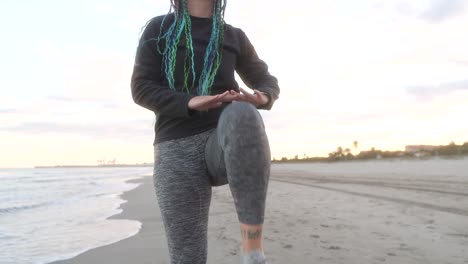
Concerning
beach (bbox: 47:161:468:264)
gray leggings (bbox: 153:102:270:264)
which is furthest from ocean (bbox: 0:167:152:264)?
gray leggings (bbox: 153:102:270:264)

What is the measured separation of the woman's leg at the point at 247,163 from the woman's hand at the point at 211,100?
120mm

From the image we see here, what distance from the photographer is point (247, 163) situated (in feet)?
5.22

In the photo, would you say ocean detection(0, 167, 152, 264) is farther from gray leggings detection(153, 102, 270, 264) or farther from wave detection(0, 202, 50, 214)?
gray leggings detection(153, 102, 270, 264)

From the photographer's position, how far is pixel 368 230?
210 inches

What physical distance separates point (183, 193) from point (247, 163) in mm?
588

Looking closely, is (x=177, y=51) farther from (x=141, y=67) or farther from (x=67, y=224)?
(x=67, y=224)

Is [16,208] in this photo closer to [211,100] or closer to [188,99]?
[188,99]

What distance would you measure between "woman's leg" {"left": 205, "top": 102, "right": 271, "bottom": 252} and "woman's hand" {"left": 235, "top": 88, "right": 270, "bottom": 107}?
0.19 m

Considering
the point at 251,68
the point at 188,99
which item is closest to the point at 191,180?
the point at 188,99

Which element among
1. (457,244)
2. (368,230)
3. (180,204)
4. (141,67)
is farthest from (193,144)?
(368,230)

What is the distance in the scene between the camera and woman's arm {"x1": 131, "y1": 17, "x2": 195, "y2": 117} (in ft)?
6.41

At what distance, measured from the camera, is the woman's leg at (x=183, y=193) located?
2.07m

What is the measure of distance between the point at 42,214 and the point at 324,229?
249 inches

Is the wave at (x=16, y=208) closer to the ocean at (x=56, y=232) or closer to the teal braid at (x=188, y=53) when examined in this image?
the ocean at (x=56, y=232)
